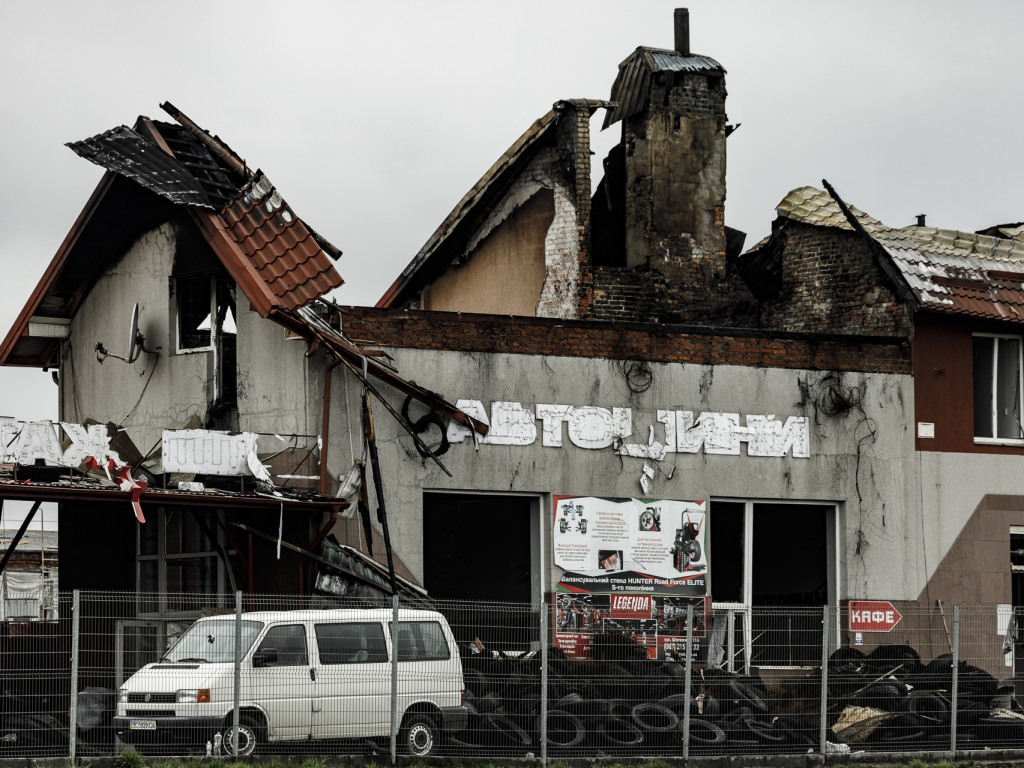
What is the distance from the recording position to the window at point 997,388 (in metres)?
23.9

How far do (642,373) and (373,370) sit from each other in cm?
389

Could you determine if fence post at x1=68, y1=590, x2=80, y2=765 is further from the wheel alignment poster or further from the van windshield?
the wheel alignment poster

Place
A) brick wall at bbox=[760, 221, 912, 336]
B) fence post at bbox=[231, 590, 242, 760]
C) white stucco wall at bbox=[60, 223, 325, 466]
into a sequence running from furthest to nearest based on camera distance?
brick wall at bbox=[760, 221, 912, 336]
white stucco wall at bbox=[60, 223, 325, 466]
fence post at bbox=[231, 590, 242, 760]

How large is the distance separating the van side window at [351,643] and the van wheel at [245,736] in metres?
0.95

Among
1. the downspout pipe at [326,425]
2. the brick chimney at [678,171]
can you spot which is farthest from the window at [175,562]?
the brick chimney at [678,171]

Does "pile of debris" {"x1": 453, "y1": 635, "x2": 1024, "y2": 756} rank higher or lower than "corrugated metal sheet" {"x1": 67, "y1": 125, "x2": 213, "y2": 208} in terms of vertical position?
lower

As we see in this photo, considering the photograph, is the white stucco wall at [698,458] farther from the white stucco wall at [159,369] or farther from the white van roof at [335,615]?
the white van roof at [335,615]

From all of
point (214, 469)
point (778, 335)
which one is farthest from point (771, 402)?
point (214, 469)

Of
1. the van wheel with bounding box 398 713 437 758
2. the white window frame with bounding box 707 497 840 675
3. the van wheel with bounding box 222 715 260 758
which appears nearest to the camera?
the van wheel with bounding box 222 715 260 758

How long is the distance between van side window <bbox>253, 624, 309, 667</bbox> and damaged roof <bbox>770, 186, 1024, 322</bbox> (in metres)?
11.2

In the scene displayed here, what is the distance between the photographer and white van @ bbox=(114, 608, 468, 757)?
15242mm

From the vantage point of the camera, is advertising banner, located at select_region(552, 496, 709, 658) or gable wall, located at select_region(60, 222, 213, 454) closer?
advertising banner, located at select_region(552, 496, 709, 658)

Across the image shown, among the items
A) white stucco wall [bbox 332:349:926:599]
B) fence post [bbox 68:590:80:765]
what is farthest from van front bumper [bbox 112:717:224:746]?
white stucco wall [bbox 332:349:926:599]

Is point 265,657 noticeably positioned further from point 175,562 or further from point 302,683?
point 175,562
